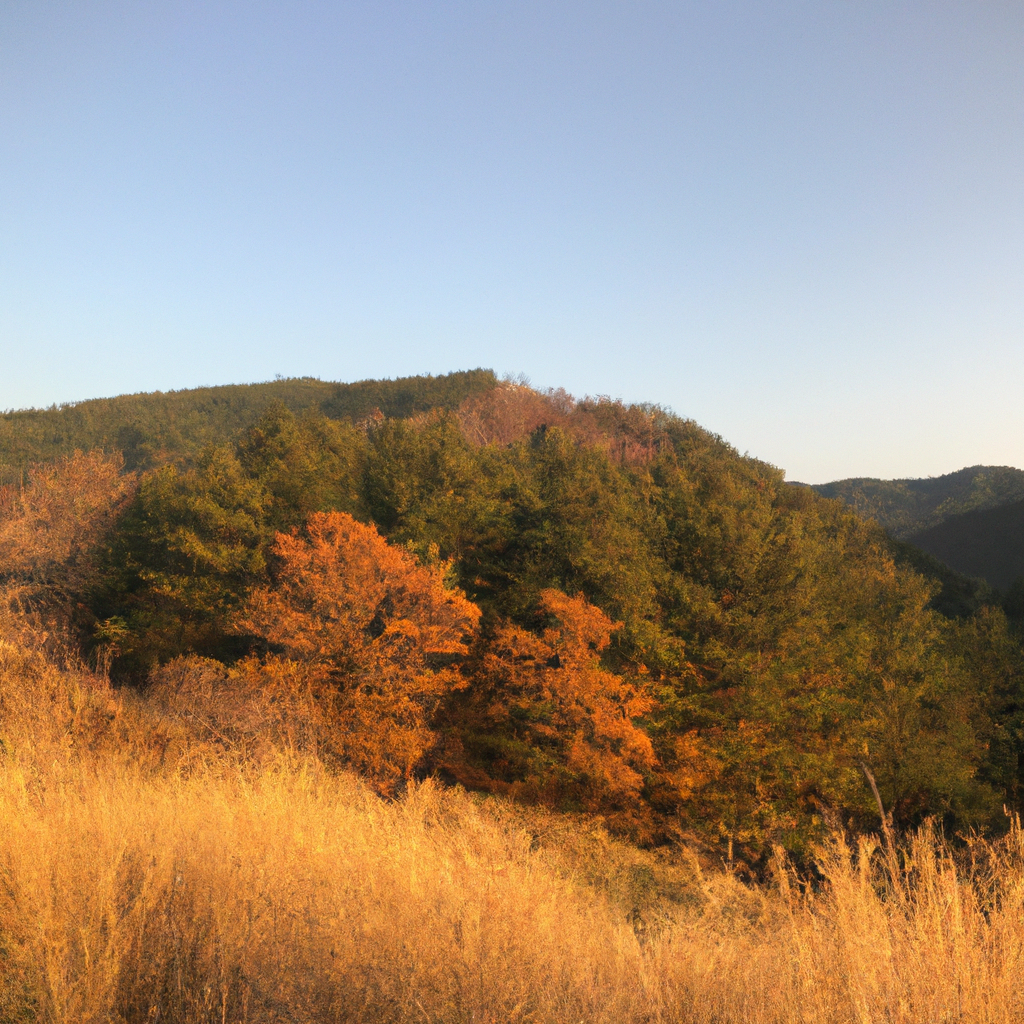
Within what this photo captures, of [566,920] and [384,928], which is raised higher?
[384,928]

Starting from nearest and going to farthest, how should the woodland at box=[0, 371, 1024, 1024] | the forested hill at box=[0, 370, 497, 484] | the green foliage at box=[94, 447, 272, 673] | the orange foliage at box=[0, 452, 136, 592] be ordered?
the woodland at box=[0, 371, 1024, 1024] < the green foliage at box=[94, 447, 272, 673] < the orange foliage at box=[0, 452, 136, 592] < the forested hill at box=[0, 370, 497, 484]

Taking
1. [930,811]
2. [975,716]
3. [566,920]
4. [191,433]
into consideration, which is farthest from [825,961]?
[191,433]

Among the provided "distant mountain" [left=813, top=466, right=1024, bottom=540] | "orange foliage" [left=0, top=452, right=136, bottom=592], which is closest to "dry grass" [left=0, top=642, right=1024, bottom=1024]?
"orange foliage" [left=0, top=452, right=136, bottom=592]

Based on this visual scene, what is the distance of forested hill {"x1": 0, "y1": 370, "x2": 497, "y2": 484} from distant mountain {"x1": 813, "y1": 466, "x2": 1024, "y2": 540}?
8929 cm

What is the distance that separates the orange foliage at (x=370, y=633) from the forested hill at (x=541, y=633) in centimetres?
10

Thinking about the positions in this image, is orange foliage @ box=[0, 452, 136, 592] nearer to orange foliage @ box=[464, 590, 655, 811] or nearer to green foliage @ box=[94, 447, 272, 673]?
green foliage @ box=[94, 447, 272, 673]

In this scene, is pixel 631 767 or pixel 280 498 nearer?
pixel 631 767

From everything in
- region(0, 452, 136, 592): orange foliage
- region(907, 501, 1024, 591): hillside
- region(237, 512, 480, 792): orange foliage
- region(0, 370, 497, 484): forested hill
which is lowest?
region(907, 501, 1024, 591): hillside

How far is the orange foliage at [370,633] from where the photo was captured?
2364 cm

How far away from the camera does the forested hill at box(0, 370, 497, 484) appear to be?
319 feet

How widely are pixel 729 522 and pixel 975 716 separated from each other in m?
16.6

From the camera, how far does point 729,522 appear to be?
32.8 m

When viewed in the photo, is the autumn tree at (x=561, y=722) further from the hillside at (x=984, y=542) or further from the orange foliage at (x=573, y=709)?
the hillside at (x=984, y=542)

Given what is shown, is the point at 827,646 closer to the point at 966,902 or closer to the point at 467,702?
the point at 467,702
